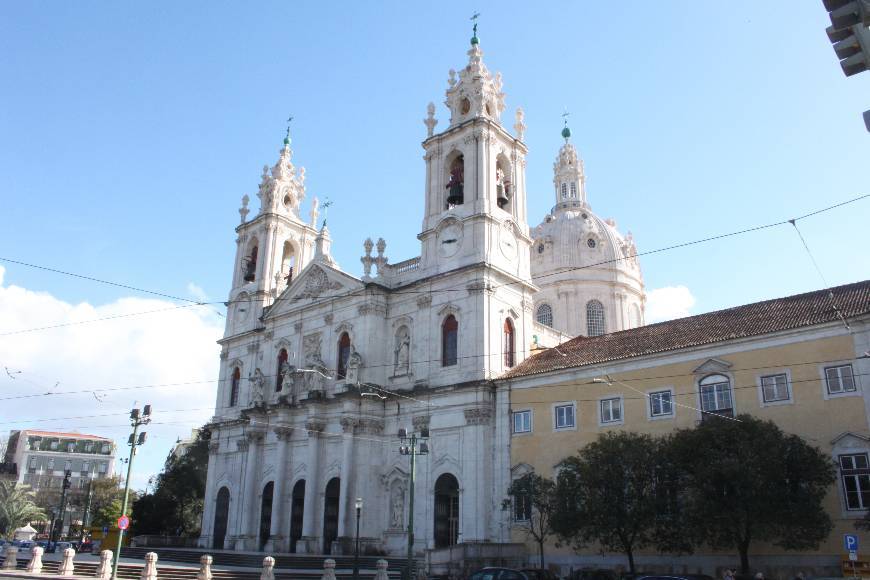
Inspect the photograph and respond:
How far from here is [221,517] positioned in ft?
152

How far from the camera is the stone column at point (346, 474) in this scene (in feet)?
119

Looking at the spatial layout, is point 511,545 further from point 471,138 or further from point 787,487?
point 471,138

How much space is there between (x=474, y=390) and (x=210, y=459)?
22.5m

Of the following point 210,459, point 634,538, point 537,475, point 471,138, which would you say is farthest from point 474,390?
point 210,459

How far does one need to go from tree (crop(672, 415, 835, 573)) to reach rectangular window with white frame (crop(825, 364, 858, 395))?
2284 millimetres

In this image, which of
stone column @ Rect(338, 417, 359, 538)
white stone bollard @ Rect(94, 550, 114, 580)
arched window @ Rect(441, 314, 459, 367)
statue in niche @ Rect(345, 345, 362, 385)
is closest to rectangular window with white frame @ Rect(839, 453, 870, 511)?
arched window @ Rect(441, 314, 459, 367)

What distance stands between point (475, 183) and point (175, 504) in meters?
34.5

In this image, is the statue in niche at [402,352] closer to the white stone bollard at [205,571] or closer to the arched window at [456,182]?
the arched window at [456,182]

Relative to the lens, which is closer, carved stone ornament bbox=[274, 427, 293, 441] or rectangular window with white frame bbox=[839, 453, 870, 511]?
rectangular window with white frame bbox=[839, 453, 870, 511]

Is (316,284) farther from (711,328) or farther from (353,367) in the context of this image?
(711,328)

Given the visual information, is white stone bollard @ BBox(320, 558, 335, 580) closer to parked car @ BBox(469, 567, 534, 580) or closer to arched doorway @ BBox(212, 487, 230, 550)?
parked car @ BBox(469, 567, 534, 580)

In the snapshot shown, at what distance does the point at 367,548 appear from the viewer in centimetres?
3575

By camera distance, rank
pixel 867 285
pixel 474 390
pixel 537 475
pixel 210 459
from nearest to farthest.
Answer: pixel 867 285 → pixel 537 475 → pixel 474 390 → pixel 210 459

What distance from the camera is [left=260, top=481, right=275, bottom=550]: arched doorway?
4178 centimetres
